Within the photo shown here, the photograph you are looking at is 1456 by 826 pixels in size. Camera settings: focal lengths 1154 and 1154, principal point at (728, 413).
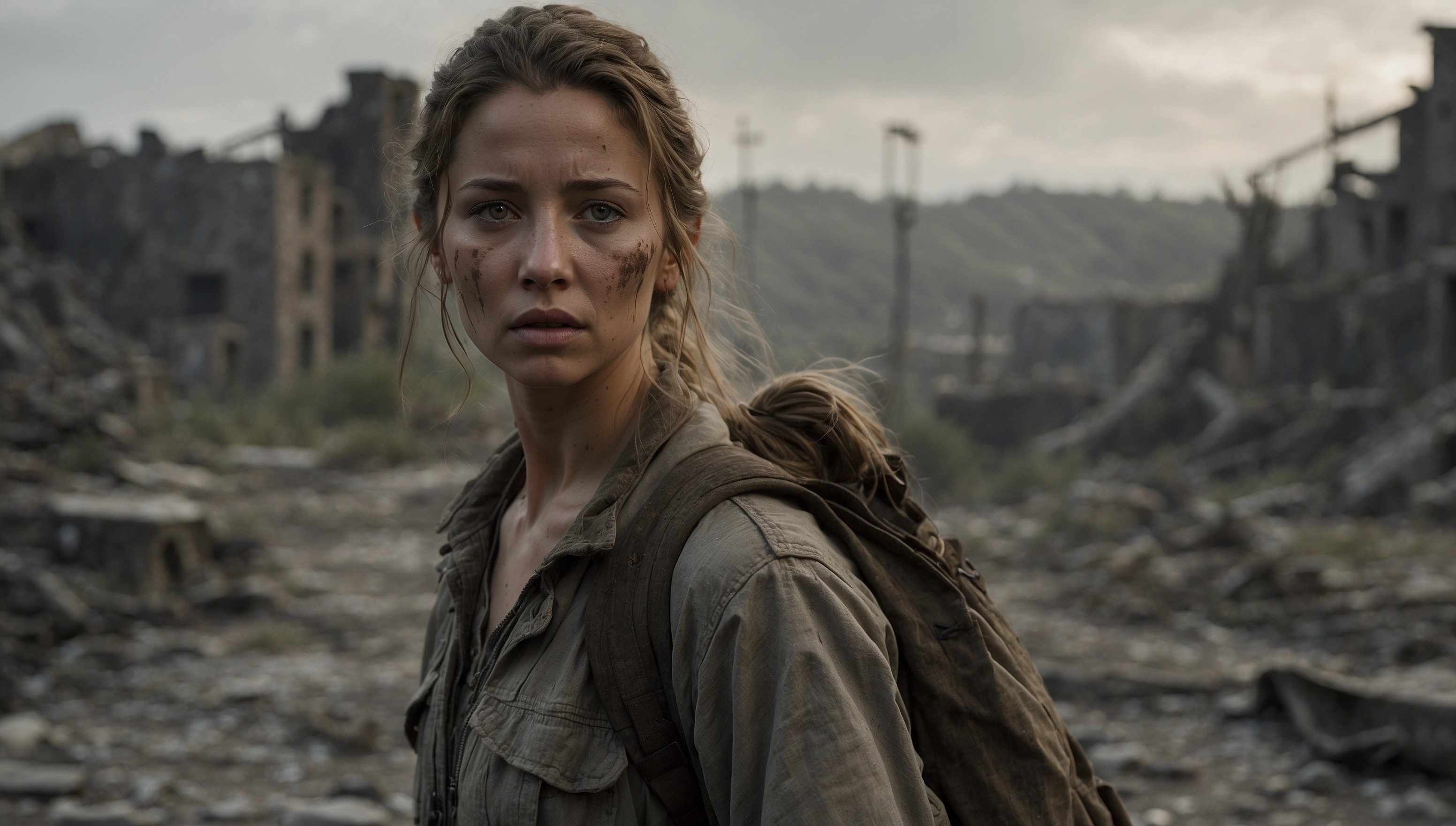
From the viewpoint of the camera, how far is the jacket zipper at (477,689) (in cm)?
132

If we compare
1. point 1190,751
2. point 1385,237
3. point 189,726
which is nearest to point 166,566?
point 189,726

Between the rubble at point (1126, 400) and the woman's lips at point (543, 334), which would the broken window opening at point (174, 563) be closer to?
the woman's lips at point (543, 334)

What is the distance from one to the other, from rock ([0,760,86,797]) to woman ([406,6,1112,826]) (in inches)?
152

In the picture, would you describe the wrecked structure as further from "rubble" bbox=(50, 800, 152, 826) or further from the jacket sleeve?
the jacket sleeve

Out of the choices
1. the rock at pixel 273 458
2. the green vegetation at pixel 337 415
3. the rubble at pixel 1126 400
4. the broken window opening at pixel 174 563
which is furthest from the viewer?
the rubble at pixel 1126 400

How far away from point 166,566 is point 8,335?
8998mm

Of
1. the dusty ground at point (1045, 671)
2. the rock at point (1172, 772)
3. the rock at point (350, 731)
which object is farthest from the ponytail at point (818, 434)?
the rock at point (350, 731)

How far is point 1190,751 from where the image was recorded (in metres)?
5.17

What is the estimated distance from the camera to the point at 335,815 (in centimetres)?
423

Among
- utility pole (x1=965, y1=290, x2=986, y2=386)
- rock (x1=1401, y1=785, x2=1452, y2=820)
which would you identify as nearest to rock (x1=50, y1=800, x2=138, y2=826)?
rock (x1=1401, y1=785, x2=1452, y2=820)

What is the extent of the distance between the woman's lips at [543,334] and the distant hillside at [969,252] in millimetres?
45305

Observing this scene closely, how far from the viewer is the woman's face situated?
132 centimetres

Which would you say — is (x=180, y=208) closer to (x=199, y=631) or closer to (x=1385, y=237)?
(x=199, y=631)

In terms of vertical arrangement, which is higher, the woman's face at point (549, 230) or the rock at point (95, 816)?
the woman's face at point (549, 230)
